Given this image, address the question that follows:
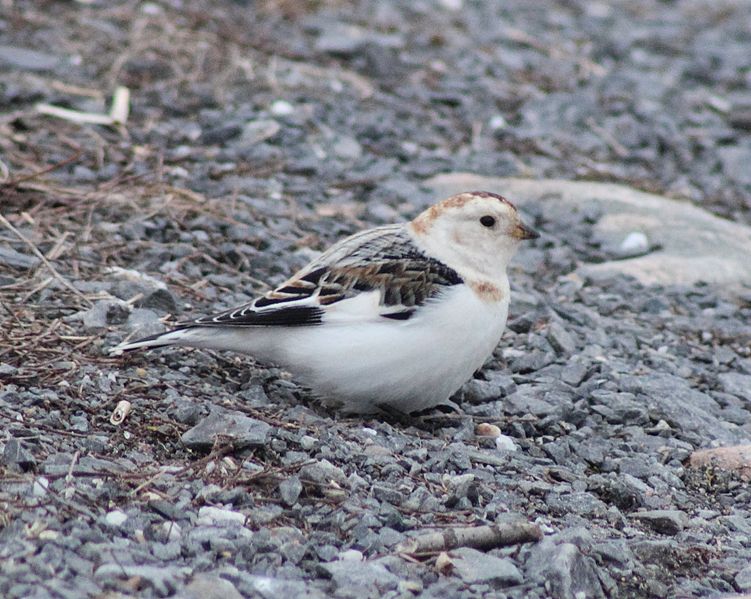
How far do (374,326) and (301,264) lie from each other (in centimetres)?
154

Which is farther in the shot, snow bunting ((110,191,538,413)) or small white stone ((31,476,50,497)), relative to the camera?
snow bunting ((110,191,538,413))

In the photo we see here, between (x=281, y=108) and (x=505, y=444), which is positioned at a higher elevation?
(x=281, y=108)

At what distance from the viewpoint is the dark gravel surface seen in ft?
11.5

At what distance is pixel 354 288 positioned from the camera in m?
4.86

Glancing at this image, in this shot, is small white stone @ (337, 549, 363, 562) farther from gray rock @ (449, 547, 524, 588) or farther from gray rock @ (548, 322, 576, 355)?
gray rock @ (548, 322, 576, 355)

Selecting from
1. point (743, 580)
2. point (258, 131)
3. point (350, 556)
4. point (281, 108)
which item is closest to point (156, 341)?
point (350, 556)

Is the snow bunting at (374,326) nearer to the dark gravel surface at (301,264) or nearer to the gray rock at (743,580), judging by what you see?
the dark gravel surface at (301,264)

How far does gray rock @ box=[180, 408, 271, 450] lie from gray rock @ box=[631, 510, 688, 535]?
1.29 meters

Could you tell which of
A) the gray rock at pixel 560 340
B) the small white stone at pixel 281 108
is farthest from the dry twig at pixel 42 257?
the small white stone at pixel 281 108

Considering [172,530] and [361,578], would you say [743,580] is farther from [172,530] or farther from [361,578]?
[172,530]

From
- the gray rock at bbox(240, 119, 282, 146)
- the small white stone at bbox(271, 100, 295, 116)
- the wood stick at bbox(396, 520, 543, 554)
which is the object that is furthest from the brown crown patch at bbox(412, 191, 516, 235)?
the small white stone at bbox(271, 100, 295, 116)

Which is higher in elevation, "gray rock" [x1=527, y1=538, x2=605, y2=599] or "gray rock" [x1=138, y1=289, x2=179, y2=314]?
"gray rock" [x1=527, y1=538, x2=605, y2=599]

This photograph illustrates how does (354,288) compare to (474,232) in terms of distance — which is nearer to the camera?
(354,288)

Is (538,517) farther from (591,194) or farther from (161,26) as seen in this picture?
(161,26)
